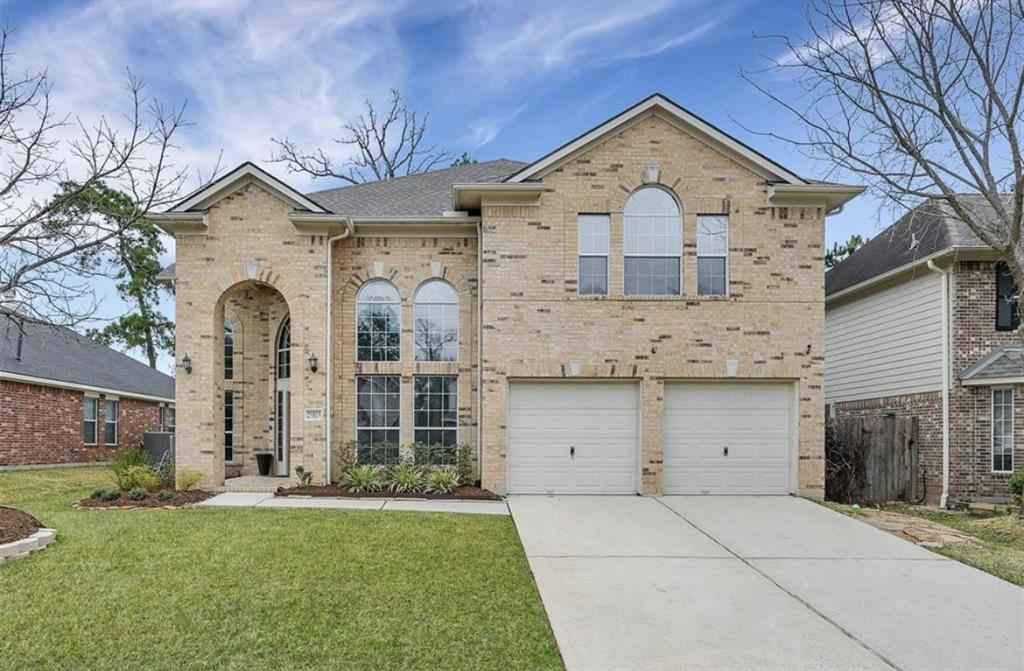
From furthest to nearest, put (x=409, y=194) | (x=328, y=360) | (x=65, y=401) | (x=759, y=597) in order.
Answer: (x=65, y=401) < (x=409, y=194) < (x=328, y=360) < (x=759, y=597)

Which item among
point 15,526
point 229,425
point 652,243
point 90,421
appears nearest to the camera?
point 15,526

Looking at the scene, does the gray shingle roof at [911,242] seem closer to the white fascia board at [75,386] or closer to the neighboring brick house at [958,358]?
the neighboring brick house at [958,358]

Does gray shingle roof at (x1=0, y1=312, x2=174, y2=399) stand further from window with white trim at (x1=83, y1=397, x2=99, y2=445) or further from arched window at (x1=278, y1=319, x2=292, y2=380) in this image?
arched window at (x1=278, y1=319, x2=292, y2=380)

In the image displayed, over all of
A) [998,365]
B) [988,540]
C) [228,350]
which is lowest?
[988,540]

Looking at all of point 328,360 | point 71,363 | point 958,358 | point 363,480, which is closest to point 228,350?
point 328,360

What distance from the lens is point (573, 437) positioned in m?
12.0

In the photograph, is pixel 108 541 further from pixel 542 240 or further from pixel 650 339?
pixel 650 339

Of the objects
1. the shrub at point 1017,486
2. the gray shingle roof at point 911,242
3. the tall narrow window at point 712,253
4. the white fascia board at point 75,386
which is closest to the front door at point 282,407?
the tall narrow window at point 712,253

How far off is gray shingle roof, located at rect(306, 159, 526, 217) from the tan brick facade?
1.54 meters

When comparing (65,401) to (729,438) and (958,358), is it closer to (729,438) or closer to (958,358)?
(729,438)

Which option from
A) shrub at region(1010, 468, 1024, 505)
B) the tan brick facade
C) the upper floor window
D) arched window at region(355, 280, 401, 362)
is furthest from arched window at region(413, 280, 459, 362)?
the upper floor window

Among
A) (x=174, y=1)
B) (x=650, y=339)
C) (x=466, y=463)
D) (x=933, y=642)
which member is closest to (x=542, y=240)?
(x=650, y=339)

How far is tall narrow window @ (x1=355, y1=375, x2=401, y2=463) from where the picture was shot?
12859 millimetres

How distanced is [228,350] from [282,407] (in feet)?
5.44
